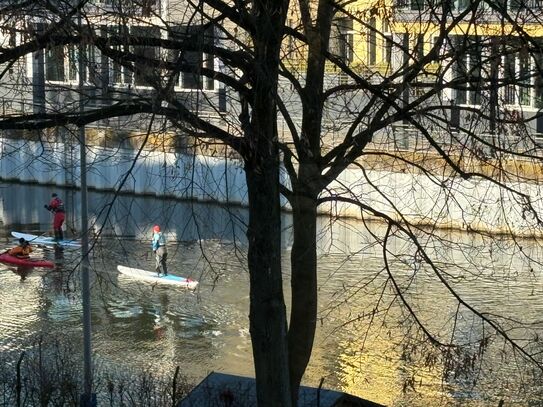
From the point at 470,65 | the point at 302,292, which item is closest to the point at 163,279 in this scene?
the point at 302,292

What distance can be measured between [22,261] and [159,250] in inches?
161

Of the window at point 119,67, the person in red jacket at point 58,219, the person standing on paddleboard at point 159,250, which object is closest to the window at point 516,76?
the window at point 119,67

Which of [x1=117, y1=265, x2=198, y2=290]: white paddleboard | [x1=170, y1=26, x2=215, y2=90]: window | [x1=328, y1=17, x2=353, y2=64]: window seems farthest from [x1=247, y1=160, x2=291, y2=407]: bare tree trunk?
[x1=117, y1=265, x2=198, y2=290]: white paddleboard

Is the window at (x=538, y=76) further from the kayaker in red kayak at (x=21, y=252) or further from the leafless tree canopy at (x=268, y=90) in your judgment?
the kayaker in red kayak at (x=21, y=252)

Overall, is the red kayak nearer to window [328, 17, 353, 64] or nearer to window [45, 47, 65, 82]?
window [328, 17, 353, 64]

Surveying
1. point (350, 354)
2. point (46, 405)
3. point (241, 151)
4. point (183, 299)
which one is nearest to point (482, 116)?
point (241, 151)

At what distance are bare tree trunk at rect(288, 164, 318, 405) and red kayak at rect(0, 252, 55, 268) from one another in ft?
54.3

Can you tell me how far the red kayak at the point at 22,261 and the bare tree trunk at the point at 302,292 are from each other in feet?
54.3

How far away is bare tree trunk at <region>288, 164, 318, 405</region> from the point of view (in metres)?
8.73

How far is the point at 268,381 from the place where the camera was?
762 cm

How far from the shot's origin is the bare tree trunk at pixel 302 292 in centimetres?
873

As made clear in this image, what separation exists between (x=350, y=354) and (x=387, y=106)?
32.7 feet

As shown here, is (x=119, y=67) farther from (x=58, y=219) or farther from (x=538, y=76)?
(x=58, y=219)

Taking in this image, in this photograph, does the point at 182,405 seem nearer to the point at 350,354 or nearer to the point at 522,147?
the point at 522,147
